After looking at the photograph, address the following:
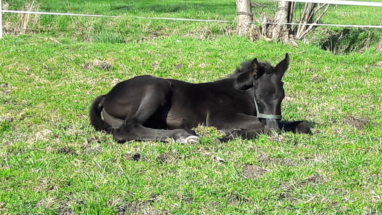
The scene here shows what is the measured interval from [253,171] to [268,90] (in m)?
1.57

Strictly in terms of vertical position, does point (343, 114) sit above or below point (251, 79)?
below

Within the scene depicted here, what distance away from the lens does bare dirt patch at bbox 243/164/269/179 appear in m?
5.03

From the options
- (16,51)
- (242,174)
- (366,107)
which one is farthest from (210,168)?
(16,51)

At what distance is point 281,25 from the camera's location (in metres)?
13.6

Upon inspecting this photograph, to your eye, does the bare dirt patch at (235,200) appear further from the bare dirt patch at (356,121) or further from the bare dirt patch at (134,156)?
the bare dirt patch at (356,121)

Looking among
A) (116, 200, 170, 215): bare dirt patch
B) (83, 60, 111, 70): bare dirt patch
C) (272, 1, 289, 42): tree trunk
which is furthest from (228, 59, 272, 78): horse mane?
(272, 1, 289, 42): tree trunk

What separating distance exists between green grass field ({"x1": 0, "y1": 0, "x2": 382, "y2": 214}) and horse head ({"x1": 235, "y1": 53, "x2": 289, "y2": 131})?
0.29m

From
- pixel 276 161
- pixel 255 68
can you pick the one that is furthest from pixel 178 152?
pixel 255 68

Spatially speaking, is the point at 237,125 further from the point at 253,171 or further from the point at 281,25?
the point at 281,25

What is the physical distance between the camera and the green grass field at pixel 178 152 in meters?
4.38

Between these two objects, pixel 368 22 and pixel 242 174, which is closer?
pixel 242 174

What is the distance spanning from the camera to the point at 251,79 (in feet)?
22.6

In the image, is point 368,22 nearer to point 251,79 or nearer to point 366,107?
point 366,107

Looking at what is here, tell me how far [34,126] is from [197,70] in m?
4.45
